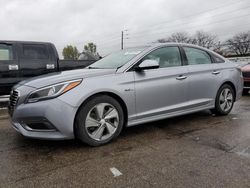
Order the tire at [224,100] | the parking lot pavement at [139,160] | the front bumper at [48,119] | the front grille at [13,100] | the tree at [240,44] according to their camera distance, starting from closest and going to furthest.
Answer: the parking lot pavement at [139,160], the front bumper at [48,119], the front grille at [13,100], the tire at [224,100], the tree at [240,44]

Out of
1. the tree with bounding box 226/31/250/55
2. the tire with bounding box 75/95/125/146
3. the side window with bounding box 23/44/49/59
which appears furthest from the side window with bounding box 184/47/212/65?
the tree with bounding box 226/31/250/55

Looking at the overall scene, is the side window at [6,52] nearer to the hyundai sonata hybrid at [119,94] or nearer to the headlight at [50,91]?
the hyundai sonata hybrid at [119,94]

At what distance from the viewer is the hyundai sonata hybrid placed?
10.7ft

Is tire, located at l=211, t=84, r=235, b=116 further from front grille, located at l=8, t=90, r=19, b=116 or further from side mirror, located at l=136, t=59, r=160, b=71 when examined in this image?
front grille, located at l=8, t=90, r=19, b=116

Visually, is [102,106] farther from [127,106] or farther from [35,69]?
[35,69]

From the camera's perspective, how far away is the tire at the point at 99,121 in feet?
11.0

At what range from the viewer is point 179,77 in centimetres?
438

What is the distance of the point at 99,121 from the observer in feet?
11.5

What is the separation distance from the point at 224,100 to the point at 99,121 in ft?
9.61

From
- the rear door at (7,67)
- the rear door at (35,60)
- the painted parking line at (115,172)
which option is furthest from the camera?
the rear door at (35,60)

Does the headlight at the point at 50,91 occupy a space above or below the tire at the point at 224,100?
above

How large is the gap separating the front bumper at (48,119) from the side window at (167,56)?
1.65 metres

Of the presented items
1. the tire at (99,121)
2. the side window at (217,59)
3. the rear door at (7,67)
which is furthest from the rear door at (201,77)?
the rear door at (7,67)

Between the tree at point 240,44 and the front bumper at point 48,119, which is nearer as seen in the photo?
the front bumper at point 48,119
